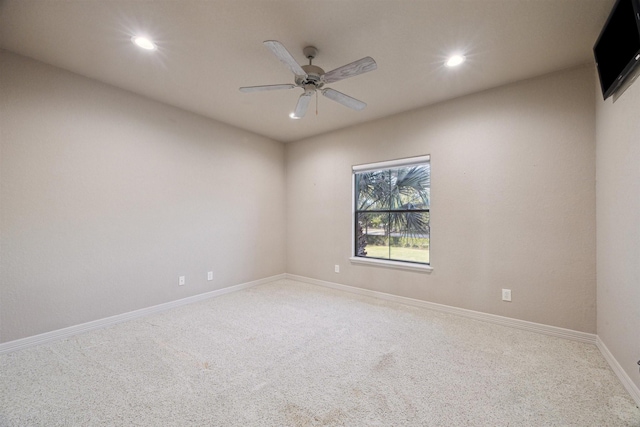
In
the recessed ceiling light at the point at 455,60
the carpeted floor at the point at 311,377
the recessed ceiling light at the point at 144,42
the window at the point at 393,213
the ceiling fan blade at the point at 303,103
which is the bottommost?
the carpeted floor at the point at 311,377

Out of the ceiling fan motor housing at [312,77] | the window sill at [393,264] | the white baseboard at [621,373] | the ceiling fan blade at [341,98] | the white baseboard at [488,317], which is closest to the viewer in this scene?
the white baseboard at [621,373]

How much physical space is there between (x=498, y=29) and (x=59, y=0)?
123 inches

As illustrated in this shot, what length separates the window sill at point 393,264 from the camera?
11.3 ft

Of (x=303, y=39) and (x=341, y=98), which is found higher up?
(x=303, y=39)

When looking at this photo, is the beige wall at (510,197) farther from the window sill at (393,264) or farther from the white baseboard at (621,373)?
the white baseboard at (621,373)

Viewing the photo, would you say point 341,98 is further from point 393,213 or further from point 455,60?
point 393,213

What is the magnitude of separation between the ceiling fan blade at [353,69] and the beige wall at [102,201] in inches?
95.9

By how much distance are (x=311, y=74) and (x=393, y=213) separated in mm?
2358

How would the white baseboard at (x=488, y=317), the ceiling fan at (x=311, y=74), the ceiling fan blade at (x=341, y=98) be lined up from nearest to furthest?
the ceiling fan at (x=311, y=74)
the ceiling fan blade at (x=341, y=98)
the white baseboard at (x=488, y=317)

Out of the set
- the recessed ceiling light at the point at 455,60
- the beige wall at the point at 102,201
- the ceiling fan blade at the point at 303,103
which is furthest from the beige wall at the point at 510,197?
the beige wall at the point at 102,201

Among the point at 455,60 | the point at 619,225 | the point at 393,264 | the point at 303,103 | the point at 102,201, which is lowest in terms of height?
the point at 393,264

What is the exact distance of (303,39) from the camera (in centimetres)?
Result: 214

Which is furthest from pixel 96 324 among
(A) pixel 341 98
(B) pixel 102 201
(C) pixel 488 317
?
(C) pixel 488 317

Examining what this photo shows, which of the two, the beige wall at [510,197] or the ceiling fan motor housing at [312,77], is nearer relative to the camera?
the ceiling fan motor housing at [312,77]
